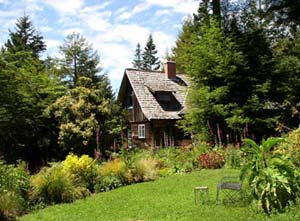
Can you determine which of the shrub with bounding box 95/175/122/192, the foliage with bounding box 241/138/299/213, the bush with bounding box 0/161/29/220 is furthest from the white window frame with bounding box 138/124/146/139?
the foliage with bounding box 241/138/299/213

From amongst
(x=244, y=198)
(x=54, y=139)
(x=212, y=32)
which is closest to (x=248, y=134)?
(x=212, y=32)

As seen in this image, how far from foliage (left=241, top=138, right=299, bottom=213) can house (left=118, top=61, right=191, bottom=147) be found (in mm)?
18852

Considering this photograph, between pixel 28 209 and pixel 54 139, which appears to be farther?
pixel 54 139

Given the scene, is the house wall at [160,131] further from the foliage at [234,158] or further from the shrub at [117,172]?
the shrub at [117,172]

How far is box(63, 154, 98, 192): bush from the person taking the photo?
1230cm

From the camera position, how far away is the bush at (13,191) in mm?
9062

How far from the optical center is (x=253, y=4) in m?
23.7

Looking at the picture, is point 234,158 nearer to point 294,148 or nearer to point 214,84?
point 294,148

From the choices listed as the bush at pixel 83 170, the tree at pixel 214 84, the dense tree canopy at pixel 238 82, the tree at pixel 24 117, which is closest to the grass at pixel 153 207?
the bush at pixel 83 170

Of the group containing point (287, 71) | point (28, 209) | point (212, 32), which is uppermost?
point (212, 32)

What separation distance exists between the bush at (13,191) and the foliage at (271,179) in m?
5.60

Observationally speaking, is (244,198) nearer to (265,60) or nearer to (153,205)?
(153,205)

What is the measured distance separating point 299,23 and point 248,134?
9.18m

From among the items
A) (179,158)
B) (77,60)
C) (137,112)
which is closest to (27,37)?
(77,60)
